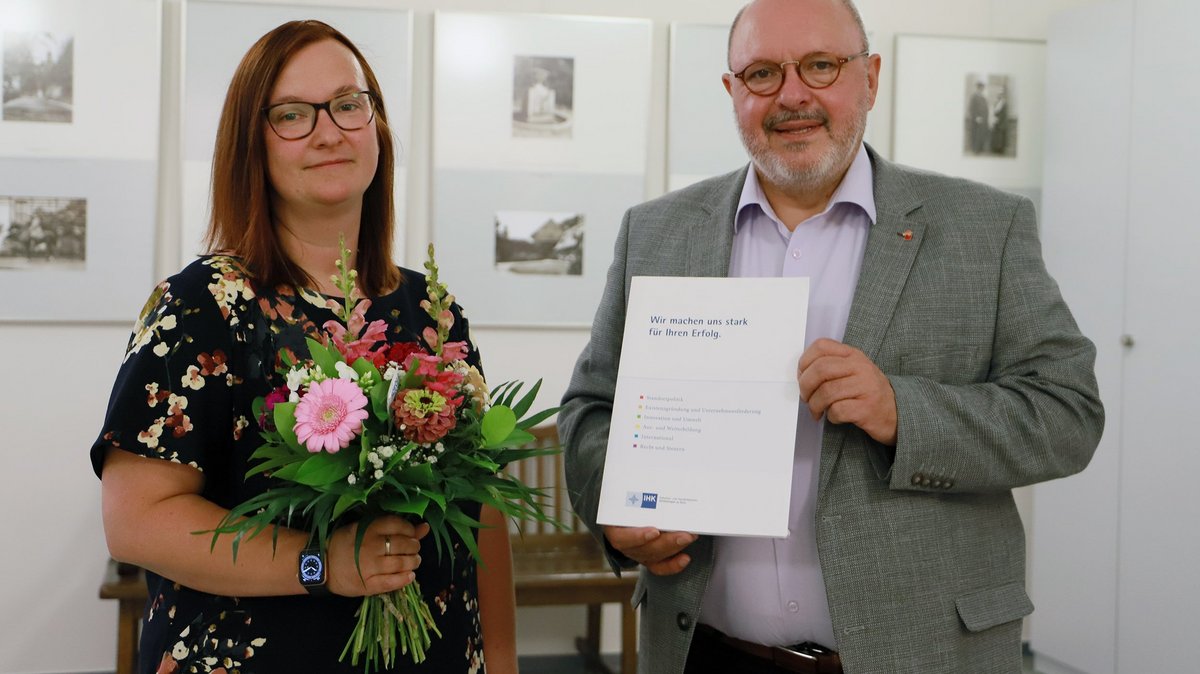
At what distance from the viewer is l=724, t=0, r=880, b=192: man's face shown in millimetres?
1995

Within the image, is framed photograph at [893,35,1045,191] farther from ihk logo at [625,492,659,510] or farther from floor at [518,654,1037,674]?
ihk logo at [625,492,659,510]

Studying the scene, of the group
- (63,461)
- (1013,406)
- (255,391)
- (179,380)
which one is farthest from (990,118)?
(63,461)

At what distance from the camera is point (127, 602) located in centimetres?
379

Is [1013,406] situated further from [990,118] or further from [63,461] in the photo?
[63,461]

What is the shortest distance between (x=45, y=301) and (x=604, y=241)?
2.33 meters

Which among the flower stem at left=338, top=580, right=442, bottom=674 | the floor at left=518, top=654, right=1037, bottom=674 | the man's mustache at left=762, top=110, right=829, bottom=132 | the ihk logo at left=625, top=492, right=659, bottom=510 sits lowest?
the floor at left=518, top=654, right=1037, bottom=674

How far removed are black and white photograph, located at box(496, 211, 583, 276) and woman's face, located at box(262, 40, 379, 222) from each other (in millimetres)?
2690

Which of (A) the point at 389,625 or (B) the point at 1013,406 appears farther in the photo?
(B) the point at 1013,406

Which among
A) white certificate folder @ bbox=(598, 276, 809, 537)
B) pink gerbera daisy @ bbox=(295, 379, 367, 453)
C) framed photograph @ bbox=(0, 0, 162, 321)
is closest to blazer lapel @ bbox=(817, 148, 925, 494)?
white certificate folder @ bbox=(598, 276, 809, 537)

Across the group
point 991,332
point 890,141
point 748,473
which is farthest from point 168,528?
point 890,141

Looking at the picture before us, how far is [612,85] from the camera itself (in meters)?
4.62

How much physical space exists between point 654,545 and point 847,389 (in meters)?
0.42

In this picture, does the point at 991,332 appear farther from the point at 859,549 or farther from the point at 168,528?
the point at 168,528

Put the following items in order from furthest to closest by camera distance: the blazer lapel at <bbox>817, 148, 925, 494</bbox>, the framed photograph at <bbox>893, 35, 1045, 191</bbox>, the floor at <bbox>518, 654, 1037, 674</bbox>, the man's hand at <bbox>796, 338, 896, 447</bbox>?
the framed photograph at <bbox>893, 35, 1045, 191</bbox>
the floor at <bbox>518, 654, 1037, 674</bbox>
the blazer lapel at <bbox>817, 148, 925, 494</bbox>
the man's hand at <bbox>796, 338, 896, 447</bbox>
